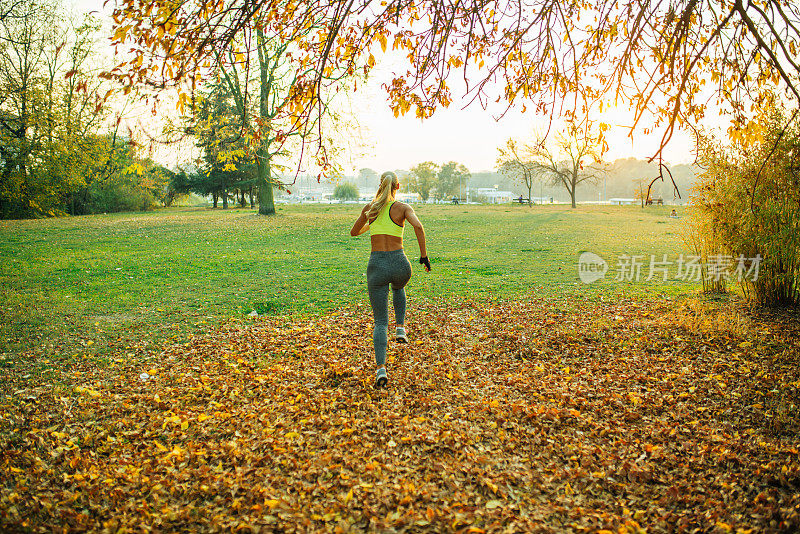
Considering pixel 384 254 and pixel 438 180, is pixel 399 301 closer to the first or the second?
pixel 384 254

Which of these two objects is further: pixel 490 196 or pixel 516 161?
pixel 490 196

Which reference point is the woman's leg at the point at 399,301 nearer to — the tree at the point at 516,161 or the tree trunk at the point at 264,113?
the tree trunk at the point at 264,113

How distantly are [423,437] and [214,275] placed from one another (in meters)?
8.50

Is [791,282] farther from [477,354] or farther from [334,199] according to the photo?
[334,199]

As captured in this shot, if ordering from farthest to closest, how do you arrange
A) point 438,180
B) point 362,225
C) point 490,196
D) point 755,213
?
point 490,196
point 438,180
point 755,213
point 362,225

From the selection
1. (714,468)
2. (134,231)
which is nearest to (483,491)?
(714,468)

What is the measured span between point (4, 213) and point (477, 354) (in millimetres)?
32216

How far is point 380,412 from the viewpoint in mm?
4477

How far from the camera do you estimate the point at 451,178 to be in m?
103

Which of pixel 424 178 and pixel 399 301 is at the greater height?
pixel 424 178

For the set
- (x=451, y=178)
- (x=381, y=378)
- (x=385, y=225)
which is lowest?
(x=381, y=378)

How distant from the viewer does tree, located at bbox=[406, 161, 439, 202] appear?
93.8m

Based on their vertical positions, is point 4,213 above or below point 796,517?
above

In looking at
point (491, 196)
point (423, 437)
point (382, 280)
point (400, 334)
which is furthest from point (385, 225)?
point (491, 196)
